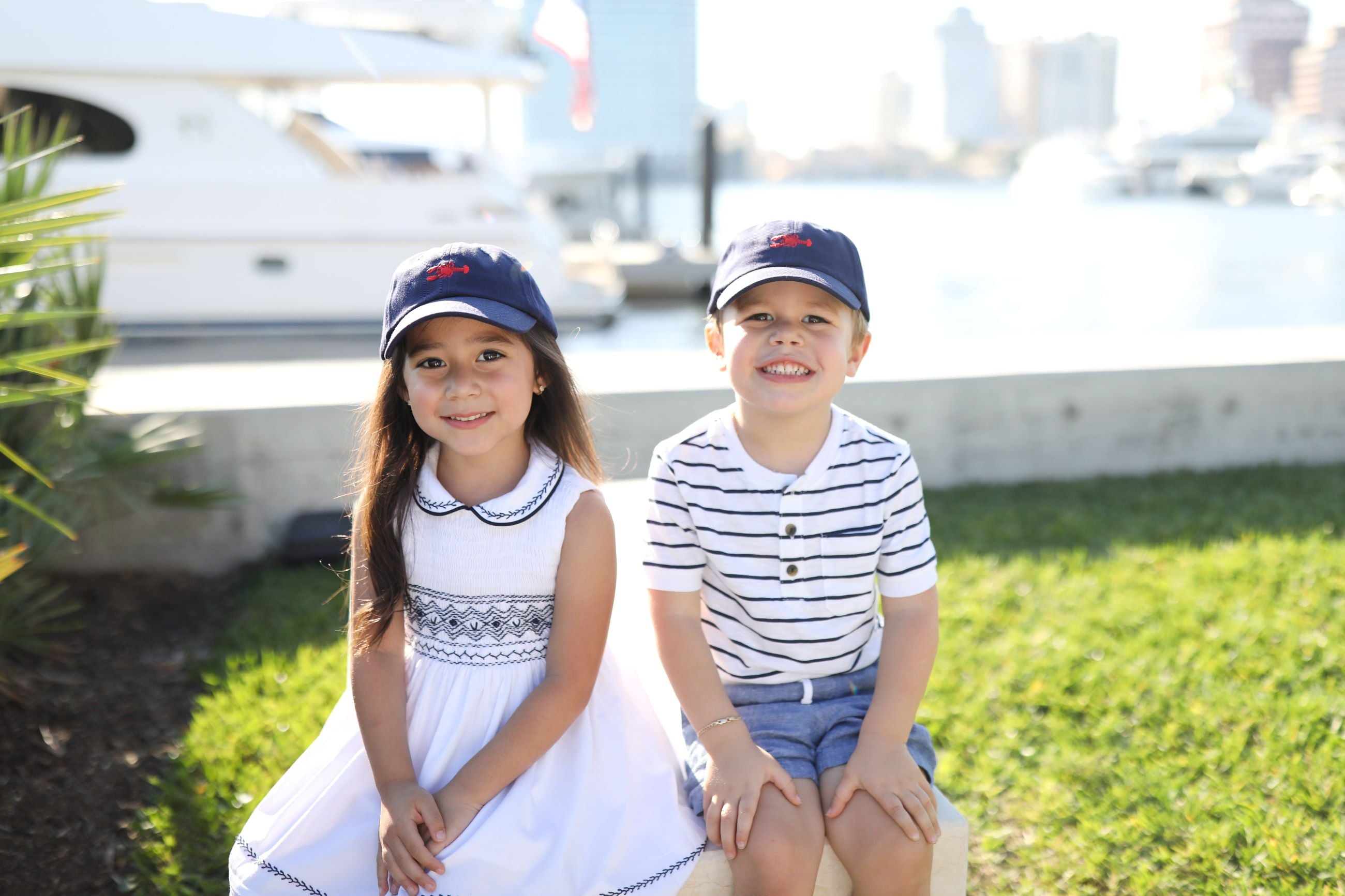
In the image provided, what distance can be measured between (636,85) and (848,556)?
192ft

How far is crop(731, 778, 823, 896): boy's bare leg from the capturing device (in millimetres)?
1640

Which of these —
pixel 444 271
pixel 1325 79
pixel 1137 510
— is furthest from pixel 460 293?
pixel 1325 79

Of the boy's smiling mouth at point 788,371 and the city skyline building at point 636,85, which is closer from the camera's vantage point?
the boy's smiling mouth at point 788,371

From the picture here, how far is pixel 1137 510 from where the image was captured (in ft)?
14.4

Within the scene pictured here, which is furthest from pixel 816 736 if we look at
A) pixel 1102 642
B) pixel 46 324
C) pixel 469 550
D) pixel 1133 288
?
pixel 1133 288

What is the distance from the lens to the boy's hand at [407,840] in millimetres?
1595

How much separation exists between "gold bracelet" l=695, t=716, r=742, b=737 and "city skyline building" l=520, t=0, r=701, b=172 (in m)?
45.9

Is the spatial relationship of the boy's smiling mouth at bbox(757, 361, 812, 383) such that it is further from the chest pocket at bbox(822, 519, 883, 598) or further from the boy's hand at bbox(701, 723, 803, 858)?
the boy's hand at bbox(701, 723, 803, 858)

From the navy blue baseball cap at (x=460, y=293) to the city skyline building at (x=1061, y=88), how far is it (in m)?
100

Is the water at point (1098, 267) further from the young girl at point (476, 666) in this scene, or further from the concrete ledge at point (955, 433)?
the young girl at point (476, 666)

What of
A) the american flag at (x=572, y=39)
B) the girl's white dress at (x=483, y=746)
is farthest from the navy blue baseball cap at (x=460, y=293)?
the american flag at (x=572, y=39)

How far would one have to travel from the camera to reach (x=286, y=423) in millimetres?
4086

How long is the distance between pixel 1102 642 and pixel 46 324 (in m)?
3.44

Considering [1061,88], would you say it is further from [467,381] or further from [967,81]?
[467,381]
